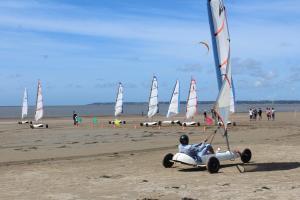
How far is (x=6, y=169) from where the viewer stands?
1673 centimetres

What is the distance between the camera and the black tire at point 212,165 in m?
14.8

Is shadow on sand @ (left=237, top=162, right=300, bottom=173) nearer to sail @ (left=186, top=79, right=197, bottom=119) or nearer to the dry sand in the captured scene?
the dry sand

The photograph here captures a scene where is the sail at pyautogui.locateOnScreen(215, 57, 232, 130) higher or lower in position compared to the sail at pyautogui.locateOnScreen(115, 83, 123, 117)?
lower

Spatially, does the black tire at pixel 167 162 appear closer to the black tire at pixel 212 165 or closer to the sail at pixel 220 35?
the black tire at pixel 212 165

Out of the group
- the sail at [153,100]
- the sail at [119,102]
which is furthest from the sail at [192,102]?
the sail at [119,102]

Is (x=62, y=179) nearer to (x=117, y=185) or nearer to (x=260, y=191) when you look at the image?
(x=117, y=185)

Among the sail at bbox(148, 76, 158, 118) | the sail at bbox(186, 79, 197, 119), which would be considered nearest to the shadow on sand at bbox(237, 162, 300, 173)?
the sail at bbox(186, 79, 197, 119)

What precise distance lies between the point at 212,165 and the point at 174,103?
125ft

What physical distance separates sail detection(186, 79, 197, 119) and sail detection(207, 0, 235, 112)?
33.9 meters

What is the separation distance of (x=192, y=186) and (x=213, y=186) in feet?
1.64

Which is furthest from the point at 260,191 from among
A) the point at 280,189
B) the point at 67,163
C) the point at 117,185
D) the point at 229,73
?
the point at 67,163

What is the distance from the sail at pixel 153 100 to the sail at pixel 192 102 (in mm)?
4133

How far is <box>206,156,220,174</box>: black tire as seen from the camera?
14.8 m

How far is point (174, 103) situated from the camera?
5284 centimetres
